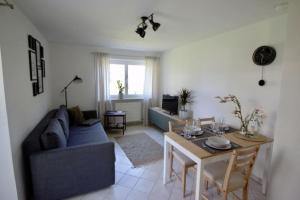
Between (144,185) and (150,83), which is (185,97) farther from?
(144,185)

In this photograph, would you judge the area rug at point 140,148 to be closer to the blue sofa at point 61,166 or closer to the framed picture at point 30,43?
the blue sofa at point 61,166

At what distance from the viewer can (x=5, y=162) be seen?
5.17 feet

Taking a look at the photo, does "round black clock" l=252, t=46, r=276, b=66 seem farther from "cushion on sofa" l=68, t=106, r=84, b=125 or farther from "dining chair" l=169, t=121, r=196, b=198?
"cushion on sofa" l=68, t=106, r=84, b=125

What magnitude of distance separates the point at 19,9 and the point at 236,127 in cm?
338

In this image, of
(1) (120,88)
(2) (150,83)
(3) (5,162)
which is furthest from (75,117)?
(2) (150,83)

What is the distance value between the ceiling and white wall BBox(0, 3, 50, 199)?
0.31 meters

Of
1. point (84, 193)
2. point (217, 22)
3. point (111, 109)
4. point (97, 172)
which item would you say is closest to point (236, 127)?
point (217, 22)

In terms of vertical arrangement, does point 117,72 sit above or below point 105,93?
above

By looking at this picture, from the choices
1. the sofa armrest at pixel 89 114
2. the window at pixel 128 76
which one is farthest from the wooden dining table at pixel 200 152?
the window at pixel 128 76

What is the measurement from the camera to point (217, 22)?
2.37 m

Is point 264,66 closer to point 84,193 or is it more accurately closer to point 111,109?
point 84,193

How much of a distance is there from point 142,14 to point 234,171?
83.3 inches

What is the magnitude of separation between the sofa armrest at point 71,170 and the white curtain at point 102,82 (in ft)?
8.21

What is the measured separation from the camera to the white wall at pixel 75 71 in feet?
13.1
